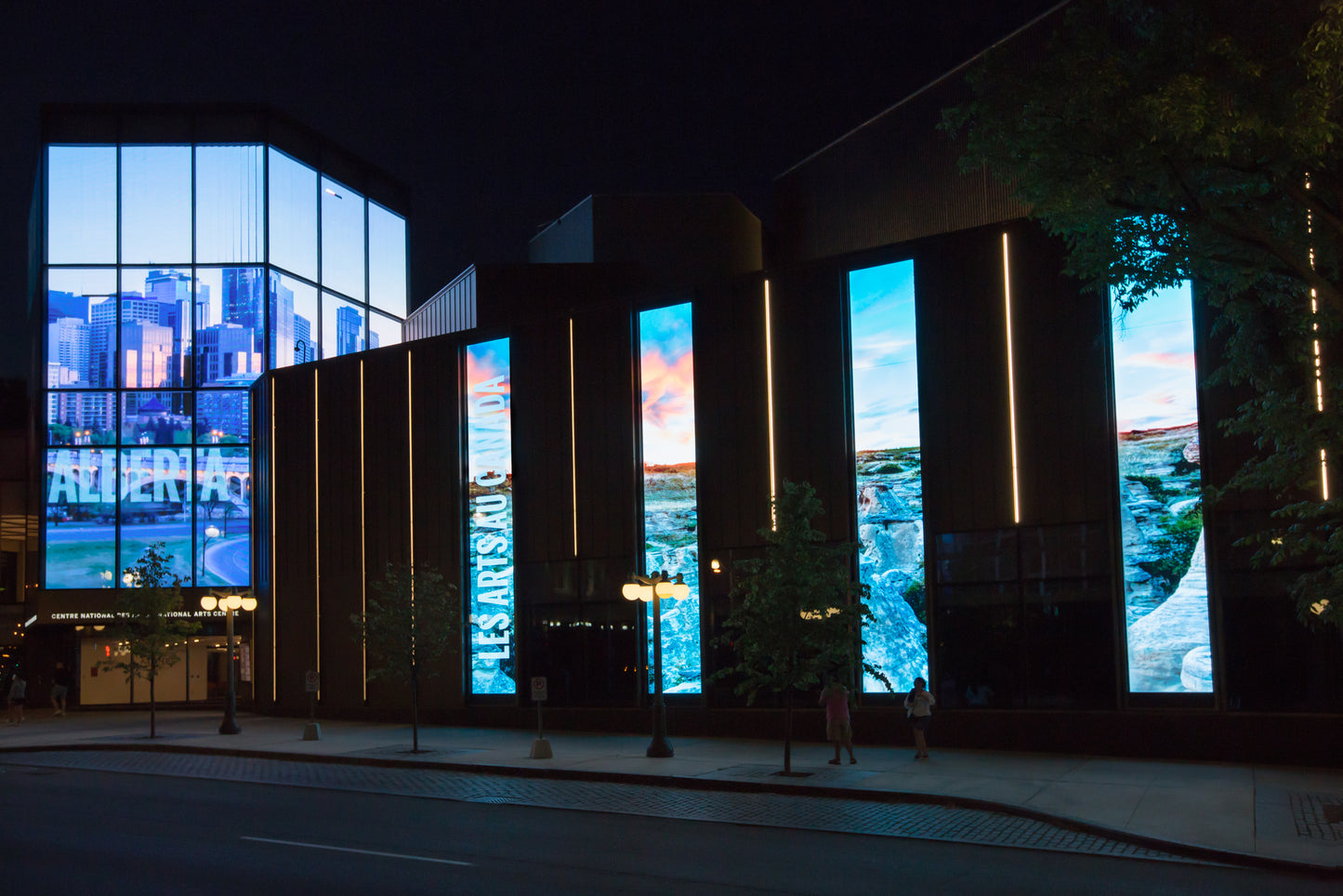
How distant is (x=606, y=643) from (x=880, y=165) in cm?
1673

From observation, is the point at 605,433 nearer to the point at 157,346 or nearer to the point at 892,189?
the point at 892,189

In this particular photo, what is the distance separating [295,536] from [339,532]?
246 cm

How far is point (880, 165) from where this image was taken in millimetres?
34094

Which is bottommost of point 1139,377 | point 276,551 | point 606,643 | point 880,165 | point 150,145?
point 606,643

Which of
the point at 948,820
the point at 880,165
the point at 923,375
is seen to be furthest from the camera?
the point at 880,165

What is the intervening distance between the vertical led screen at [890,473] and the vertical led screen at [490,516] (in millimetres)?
10104

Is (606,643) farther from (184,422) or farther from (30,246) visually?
(30,246)

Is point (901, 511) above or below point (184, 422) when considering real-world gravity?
below

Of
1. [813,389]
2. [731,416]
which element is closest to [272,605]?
[731,416]

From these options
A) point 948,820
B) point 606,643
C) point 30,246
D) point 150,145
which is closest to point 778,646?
point 948,820

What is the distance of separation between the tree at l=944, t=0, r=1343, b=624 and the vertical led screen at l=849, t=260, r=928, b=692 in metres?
9.20

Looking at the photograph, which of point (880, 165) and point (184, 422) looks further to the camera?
point (184, 422)

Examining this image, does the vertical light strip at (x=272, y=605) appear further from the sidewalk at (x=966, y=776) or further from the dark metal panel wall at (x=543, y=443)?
the dark metal panel wall at (x=543, y=443)

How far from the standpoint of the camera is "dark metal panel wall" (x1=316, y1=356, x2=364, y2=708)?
1292 inches
